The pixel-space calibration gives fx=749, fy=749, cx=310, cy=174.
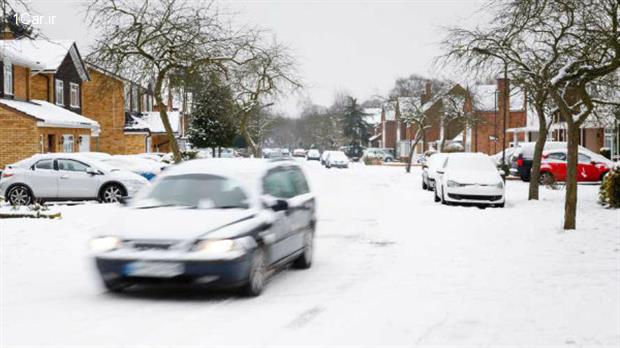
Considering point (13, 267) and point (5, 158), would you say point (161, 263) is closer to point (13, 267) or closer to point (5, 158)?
point (13, 267)

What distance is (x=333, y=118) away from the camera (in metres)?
116

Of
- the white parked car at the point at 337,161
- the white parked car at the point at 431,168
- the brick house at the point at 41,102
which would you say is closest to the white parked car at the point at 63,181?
the brick house at the point at 41,102

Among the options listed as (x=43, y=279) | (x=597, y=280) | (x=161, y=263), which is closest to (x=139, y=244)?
(x=161, y=263)

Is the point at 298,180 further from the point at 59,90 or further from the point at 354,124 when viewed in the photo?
the point at 354,124

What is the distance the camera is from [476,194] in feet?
69.4

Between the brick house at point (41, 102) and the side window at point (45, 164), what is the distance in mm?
8078

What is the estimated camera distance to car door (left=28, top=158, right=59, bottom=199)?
21266 mm

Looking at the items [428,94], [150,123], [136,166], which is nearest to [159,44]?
[136,166]

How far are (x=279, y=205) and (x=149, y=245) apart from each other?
1743mm

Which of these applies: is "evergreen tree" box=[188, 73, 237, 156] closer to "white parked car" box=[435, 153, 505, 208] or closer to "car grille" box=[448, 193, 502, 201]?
"white parked car" box=[435, 153, 505, 208]

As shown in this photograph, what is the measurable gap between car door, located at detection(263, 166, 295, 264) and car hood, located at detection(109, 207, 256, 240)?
55 centimetres

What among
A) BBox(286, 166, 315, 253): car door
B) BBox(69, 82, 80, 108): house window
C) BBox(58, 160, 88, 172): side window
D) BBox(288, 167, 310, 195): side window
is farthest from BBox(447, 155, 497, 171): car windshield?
BBox(69, 82, 80, 108): house window

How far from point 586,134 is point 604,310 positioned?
44.9 m

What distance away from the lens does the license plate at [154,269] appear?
7.96 meters
